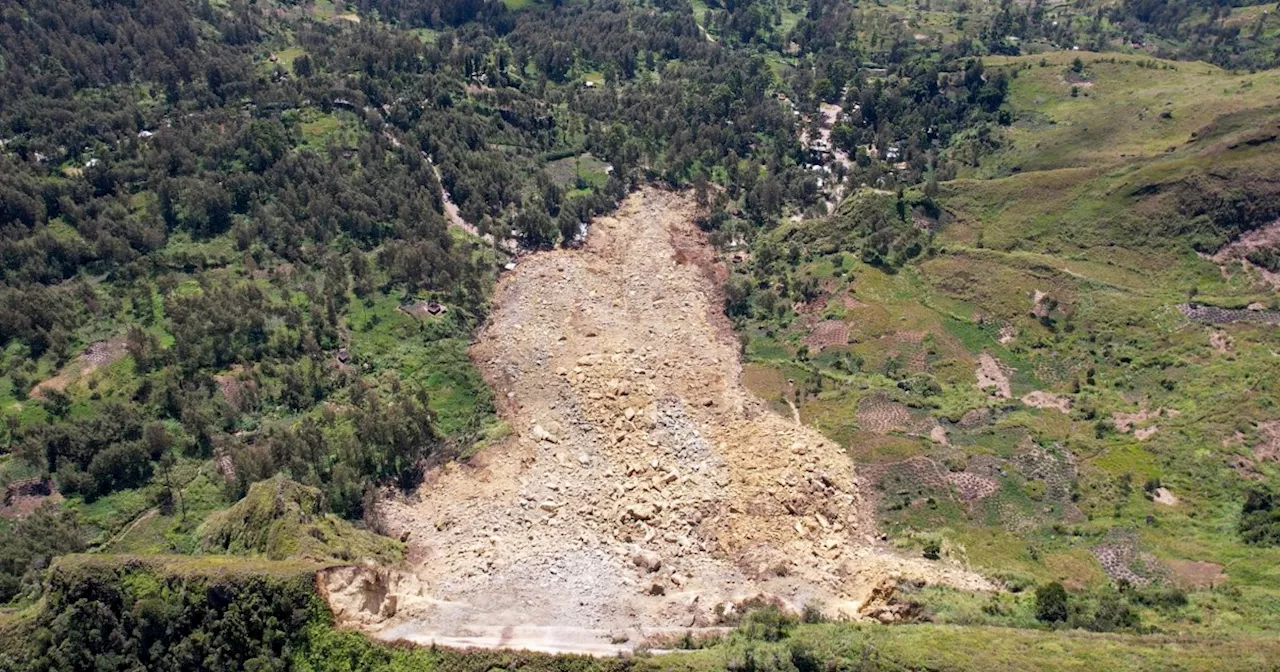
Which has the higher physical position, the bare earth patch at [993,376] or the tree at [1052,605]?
the tree at [1052,605]

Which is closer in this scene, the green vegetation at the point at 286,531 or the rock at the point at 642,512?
the green vegetation at the point at 286,531

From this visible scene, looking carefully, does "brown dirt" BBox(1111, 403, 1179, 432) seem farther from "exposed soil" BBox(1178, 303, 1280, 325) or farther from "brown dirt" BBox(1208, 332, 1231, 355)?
"exposed soil" BBox(1178, 303, 1280, 325)

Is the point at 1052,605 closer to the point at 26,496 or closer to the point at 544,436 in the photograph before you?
the point at 544,436

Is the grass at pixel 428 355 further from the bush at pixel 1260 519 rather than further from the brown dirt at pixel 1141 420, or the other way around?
the bush at pixel 1260 519

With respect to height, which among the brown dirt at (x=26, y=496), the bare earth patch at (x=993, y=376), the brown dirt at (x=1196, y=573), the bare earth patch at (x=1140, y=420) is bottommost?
the brown dirt at (x=26, y=496)

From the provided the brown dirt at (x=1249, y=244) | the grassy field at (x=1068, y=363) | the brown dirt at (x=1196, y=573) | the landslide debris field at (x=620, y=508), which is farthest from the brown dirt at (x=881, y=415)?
the brown dirt at (x=1249, y=244)

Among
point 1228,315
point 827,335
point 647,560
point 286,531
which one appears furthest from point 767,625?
point 1228,315

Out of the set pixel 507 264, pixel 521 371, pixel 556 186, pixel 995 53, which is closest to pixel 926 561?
pixel 521 371
